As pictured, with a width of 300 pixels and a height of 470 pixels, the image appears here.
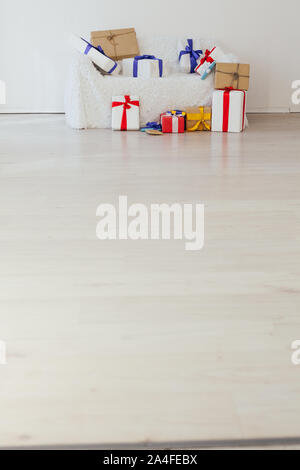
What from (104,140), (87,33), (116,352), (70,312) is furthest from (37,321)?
(87,33)

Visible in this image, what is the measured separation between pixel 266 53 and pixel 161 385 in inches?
179

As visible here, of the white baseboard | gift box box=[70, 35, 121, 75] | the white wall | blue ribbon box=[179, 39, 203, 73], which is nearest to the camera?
gift box box=[70, 35, 121, 75]

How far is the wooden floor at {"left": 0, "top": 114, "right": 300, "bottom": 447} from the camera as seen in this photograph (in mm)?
1127

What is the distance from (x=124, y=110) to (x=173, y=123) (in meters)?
0.37

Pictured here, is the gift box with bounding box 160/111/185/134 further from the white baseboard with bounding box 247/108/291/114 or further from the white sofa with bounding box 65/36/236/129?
the white baseboard with bounding box 247/108/291/114

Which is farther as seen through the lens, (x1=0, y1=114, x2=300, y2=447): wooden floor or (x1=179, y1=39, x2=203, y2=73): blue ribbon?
(x1=179, y1=39, x2=203, y2=73): blue ribbon

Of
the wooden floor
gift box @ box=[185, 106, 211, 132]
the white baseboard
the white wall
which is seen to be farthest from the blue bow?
the wooden floor

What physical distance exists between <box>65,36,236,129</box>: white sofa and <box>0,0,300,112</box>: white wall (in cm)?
77

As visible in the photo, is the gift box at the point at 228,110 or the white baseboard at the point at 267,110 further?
the white baseboard at the point at 267,110

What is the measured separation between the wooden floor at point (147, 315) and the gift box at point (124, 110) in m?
1.46

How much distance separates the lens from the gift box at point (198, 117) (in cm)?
437

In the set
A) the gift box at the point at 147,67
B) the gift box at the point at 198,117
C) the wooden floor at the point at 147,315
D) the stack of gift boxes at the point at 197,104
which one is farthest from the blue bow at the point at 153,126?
the wooden floor at the point at 147,315

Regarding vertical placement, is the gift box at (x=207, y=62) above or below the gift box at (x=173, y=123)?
above

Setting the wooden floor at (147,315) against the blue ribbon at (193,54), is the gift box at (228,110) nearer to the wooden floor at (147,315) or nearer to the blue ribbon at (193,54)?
the blue ribbon at (193,54)
